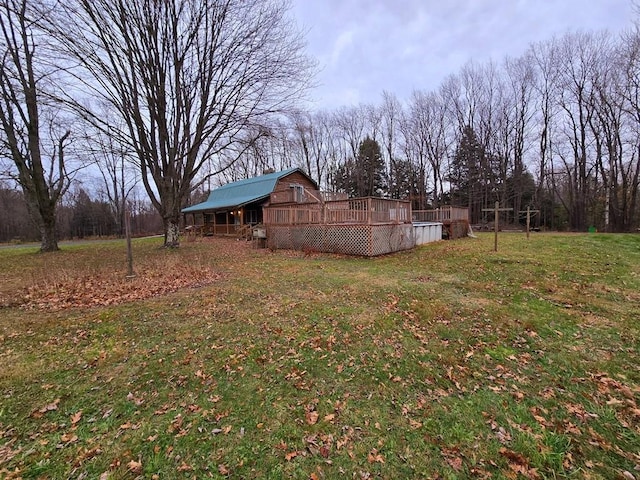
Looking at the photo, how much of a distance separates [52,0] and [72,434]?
13.4 metres

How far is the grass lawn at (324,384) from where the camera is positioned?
6.33 ft

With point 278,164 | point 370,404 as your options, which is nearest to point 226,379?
point 370,404

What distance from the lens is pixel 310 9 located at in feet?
35.1

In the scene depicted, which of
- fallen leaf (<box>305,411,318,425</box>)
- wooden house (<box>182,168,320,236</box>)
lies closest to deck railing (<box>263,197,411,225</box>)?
wooden house (<box>182,168,320,236</box>)

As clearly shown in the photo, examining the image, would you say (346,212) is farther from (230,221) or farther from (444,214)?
(230,221)

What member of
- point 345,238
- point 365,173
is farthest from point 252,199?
point 365,173

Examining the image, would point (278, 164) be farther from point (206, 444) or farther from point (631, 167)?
point (206, 444)

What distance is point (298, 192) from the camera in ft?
74.7

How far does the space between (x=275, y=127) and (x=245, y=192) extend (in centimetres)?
1203

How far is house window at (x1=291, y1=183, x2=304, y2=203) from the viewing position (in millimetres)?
22470

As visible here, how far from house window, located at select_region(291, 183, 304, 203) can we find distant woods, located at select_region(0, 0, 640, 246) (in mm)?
3605

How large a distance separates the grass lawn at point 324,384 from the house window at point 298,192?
17.3 meters

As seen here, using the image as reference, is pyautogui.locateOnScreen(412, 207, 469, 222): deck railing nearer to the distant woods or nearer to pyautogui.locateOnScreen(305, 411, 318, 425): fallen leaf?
the distant woods

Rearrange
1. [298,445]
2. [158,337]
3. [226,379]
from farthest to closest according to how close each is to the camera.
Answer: [158,337] → [226,379] → [298,445]
